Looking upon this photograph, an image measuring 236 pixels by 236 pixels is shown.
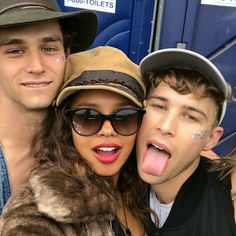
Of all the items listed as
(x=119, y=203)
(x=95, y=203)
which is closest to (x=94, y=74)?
(x=95, y=203)

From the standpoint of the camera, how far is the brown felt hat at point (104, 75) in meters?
1.67

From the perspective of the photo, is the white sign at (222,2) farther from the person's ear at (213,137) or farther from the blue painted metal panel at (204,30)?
the person's ear at (213,137)

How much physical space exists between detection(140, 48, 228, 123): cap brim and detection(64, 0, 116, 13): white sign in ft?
5.62

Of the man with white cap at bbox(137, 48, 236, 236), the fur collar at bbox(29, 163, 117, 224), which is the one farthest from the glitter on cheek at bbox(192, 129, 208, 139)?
the fur collar at bbox(29, 163, 117, 224)

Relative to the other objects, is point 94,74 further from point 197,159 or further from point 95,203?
point 197,159

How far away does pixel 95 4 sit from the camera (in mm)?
3486

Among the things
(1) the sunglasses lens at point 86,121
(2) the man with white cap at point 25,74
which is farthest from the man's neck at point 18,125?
(1) the sunglasses lens at point 86,121

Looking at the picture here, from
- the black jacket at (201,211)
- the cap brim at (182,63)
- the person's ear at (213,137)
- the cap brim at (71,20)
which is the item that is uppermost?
the cap brim at (71,20)

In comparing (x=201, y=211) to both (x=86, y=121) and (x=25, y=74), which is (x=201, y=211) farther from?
(x=25, y=74)

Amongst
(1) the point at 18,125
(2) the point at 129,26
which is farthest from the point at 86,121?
(2) the point at 129,26

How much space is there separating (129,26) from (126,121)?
194 centimetres

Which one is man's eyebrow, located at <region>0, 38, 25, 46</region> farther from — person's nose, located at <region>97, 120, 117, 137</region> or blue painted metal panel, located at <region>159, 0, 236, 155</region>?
blue painted metal panel, located at <region>159, 0, 236, 155</region>

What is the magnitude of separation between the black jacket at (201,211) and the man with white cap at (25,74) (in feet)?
2.79

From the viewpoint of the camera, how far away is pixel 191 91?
1795 mm
